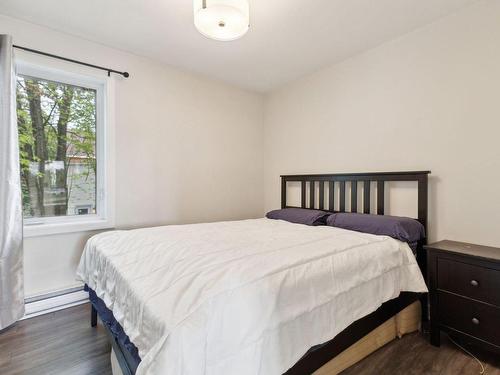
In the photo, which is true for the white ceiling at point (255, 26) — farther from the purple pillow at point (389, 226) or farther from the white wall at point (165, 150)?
the purple pillow at point (389, 226)

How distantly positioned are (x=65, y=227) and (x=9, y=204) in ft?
1.50

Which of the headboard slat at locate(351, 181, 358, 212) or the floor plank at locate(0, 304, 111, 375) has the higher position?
the headboard slat at locate(351, 181, 358, 212)

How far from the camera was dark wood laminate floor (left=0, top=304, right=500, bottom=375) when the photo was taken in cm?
150

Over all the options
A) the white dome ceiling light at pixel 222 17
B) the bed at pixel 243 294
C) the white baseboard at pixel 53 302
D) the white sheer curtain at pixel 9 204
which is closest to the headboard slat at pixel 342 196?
the bed at pixel 243 294

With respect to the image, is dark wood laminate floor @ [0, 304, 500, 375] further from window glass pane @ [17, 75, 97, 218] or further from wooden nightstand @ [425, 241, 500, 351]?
window glass pane @ [17, 75, 97, 218]

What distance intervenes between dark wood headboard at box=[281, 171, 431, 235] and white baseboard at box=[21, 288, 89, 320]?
94.1 inches

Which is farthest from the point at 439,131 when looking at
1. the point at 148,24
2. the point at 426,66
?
the point at 148,24

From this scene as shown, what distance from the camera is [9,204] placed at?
1925mm

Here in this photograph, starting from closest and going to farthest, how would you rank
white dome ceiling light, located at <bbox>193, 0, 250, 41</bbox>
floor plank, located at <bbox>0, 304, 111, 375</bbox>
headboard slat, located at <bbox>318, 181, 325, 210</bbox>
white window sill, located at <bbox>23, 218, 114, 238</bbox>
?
1. white dome ceiling light, located at <bbox>193, 0, 250, 41</bbox>
2. floor plank, located at <bbox>0, 304, 111, 375</bbox>
3. white window sill, located at <bbox>23, 218, 114, 238</bbox>
4. headboard slat, located at <bbox>318, 181, 325, 210</bbox>

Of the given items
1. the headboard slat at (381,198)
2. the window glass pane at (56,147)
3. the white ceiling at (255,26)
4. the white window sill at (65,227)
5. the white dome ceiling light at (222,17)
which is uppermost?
the white ceiling at (255,26)

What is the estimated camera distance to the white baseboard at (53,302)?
6.90 ft

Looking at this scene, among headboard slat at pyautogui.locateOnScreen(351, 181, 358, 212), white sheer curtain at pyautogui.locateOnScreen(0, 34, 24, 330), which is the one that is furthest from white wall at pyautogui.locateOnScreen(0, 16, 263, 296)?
headboard slat at pyautogui.locateOnScreen(351, 181, 358, 212)

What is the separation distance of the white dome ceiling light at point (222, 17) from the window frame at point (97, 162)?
1466 mm

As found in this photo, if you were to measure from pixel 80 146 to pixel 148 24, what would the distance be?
133 cm
